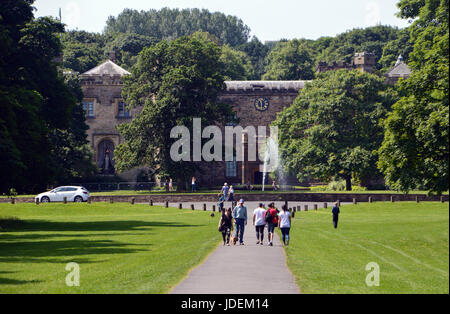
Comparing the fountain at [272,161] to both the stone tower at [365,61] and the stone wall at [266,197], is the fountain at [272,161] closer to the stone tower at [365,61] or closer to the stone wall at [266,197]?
the stone wall at [266,197]

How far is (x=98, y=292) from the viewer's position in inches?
592

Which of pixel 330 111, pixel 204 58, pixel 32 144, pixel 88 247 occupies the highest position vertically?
pixel 204 58

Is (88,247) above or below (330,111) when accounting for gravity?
below

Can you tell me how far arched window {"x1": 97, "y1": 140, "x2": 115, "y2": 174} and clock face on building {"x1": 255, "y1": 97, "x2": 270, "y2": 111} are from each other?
19097 millimetres

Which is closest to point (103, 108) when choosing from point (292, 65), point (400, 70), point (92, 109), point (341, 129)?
point (92, 109)

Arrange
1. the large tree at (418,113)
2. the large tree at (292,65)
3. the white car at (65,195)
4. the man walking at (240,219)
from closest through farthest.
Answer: the large tree at (418,113) → the man walking at (240,219) → the white car at (65,195) → the large tree at (292,65)

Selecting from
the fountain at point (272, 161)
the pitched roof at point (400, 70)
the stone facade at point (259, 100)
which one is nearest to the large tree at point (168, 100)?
the fountain at point (272, 161)

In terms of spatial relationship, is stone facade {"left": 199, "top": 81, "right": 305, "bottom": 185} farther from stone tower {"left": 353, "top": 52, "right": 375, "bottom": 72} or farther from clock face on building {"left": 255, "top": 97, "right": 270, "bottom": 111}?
stone tower {"left": 353, "top": 52, "right": 375, "bottom": 72}

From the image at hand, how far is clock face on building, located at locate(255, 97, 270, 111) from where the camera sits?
85875 mm

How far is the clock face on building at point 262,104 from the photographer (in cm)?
8588

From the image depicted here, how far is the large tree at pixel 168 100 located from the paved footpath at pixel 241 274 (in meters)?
41.9

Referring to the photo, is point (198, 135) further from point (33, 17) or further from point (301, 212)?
point (33, 17)

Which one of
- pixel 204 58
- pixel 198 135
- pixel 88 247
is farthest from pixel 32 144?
pixel 204 58

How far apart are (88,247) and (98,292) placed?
11843mm
